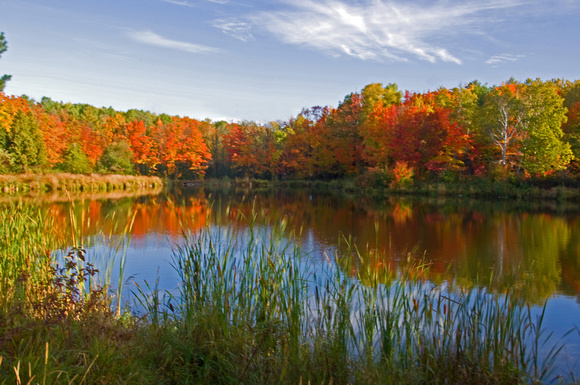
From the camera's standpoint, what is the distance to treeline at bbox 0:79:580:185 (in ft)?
92.7

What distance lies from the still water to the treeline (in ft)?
26.3

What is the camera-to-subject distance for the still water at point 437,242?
6.82 metres

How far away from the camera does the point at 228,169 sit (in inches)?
2185

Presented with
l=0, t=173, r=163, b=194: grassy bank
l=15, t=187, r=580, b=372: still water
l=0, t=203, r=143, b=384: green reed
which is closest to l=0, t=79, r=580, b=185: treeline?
l=0, t=173, r=163, b=194: grassy bank

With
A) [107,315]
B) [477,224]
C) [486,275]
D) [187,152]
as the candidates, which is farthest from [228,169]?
[107,315]

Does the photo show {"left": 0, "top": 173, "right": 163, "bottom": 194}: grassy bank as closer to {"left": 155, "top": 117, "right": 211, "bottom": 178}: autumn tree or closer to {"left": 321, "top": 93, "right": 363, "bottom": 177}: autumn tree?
{"left": 155, "top": 117, "right": 211, "bottom": 178}: autumn tree

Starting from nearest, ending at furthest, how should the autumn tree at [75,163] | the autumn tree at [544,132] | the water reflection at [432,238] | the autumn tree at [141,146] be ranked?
the water reflection at [432,238]
the autumn tree at [544,132]
the autumn tree at [75,163]
the autumn tree at [141,146]

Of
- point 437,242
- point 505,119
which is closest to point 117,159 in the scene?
point 505,119

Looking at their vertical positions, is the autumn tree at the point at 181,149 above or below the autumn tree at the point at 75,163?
above

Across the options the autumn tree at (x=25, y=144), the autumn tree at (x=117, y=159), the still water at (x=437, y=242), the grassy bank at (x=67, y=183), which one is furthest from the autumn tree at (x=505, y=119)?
the autumn tree at (x=117, y=159)

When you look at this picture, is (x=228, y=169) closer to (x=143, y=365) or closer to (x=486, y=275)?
(x=486, y=275)

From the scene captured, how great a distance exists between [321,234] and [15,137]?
28.2 meters

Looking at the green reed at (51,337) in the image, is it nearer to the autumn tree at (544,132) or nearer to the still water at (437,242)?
the still water at (437,242)

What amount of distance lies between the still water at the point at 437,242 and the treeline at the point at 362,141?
8020mm
